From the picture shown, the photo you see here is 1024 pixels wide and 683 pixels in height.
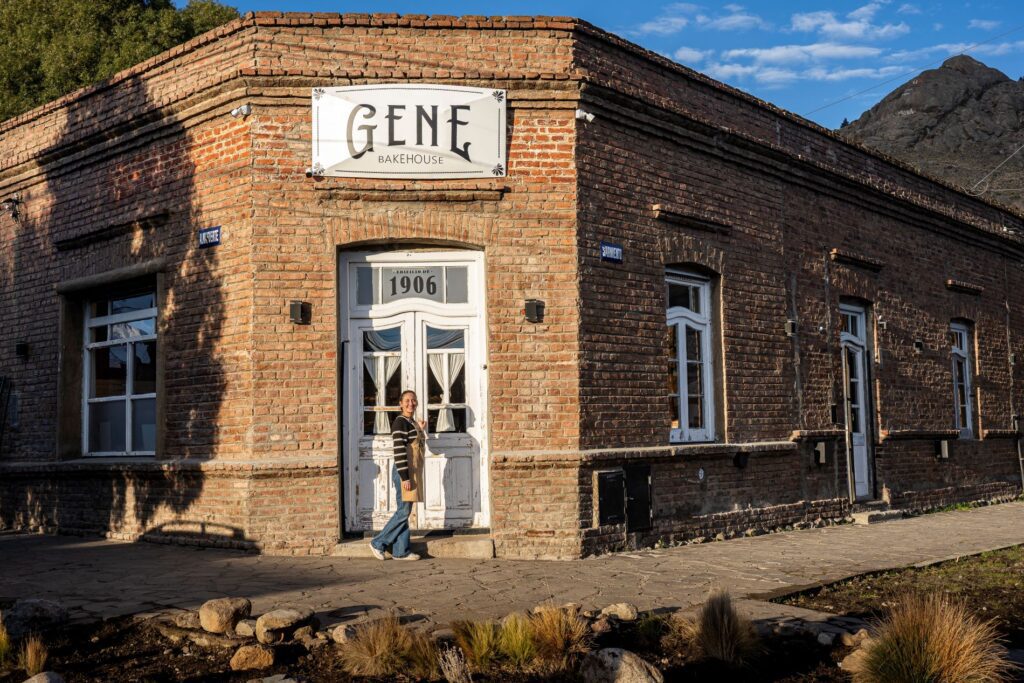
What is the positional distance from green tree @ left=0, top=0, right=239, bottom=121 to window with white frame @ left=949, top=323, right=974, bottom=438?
1771 centimetres

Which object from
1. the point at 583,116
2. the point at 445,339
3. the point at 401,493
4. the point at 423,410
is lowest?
the point at 401,493

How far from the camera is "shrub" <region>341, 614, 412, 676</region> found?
5355 mm

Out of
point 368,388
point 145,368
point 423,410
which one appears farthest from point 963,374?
point 145,368

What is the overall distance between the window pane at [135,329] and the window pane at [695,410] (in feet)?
21.7

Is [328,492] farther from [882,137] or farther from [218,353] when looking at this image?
[882,137]

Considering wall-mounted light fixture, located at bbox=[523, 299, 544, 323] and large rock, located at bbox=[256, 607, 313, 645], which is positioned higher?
wall-mounted light fixture, located at bbox=[523, 299, 544, 323]

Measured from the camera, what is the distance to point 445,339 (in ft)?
33.6

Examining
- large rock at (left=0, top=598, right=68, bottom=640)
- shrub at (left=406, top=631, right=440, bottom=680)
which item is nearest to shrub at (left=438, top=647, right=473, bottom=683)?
shrub at (left=406, top=631, right=440, bottom=680)

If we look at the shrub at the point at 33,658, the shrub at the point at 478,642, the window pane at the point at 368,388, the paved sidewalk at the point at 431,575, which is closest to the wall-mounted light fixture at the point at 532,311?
the window pane at the point at 368,388

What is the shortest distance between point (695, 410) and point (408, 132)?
4923mm

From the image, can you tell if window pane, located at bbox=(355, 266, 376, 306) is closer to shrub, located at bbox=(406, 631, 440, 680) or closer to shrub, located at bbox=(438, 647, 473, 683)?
shrub, located at bbox=(406, 631, 440, 680)

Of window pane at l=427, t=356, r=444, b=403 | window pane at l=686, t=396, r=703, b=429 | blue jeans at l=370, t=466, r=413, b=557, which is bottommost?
blue jeans at l=370, t=466, r=413, b=557

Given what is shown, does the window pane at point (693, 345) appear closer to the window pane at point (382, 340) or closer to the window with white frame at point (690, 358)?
the window with white frame at point (690, 358)

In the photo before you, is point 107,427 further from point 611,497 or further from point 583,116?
point 583,116
